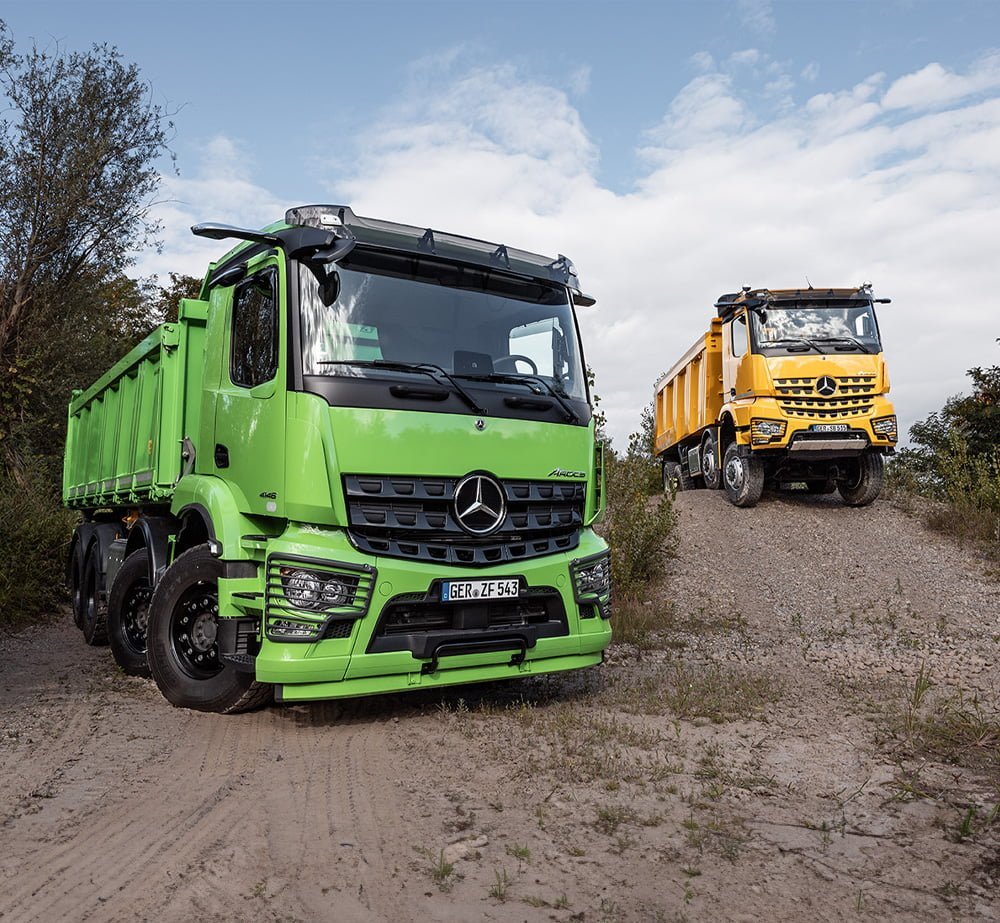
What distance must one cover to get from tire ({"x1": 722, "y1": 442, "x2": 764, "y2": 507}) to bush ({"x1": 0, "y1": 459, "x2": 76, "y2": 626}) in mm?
9817

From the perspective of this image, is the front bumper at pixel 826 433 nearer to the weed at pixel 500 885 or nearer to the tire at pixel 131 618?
the tire at pixel 131 618

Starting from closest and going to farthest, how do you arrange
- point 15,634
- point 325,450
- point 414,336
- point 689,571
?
point 325,450 → point 414,336 → point 15,634 → point 689,571

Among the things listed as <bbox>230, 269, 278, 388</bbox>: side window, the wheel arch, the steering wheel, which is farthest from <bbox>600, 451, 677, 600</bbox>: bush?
<bbox>230, 269, 278, 388</bbox>: side window

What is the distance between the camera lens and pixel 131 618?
23.7 feet

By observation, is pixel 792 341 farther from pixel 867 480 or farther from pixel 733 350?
pixel 867 480

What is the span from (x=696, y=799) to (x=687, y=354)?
13804 mm

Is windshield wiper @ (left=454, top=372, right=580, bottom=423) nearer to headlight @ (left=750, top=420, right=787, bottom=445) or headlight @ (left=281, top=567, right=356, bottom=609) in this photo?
headlight @ (left=281, top=567, right=356, bottom=609)

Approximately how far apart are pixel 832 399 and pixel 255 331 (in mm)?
9477

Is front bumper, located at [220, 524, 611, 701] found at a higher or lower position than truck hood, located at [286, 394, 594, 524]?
lower

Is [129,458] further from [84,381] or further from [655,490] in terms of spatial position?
[655,490]

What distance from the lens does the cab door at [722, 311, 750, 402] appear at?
13359mm

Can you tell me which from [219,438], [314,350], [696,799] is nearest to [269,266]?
[314,350]

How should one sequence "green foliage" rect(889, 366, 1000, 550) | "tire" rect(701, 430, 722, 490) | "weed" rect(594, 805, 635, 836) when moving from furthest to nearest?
"tire" rect(701, 430, 722, 490), "green foliage" rect(889, 366, 1000, 550), "weed" rect(594, 805, 635, 836)

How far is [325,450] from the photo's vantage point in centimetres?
493
